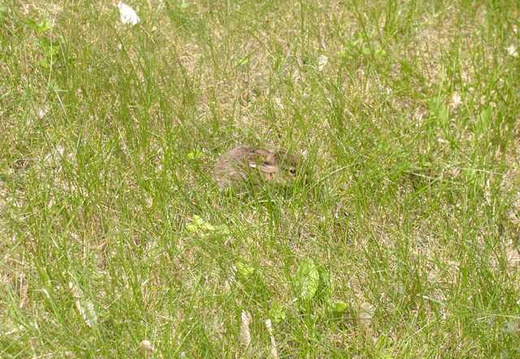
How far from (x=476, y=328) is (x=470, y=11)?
2.06m

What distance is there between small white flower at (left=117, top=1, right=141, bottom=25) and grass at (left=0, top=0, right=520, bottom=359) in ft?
0.22

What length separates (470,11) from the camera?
4066mm

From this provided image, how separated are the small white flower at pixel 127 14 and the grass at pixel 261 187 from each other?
67 mm

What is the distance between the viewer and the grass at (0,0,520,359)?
2590 mm

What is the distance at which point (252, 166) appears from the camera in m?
3.07

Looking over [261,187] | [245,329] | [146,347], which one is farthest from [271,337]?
[261,187]

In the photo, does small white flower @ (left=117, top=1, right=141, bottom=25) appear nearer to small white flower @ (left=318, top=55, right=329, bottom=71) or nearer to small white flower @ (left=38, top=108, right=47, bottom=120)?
small white flower @ (left=38, top=108, right=47, bottom=120)

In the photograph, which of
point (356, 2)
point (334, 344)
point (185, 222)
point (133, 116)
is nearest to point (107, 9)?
point (133, 116)

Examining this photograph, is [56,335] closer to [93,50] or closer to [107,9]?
[93,50]

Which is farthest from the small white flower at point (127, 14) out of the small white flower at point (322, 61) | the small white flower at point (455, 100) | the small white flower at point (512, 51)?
the small white flower at point (512, 51)

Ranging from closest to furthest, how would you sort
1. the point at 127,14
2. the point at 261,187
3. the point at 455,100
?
the point at 261,187
the point at 455,100
the point at 127,14

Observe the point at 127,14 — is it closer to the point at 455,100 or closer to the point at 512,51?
the point at 455,100

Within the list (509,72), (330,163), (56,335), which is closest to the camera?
(56,335)

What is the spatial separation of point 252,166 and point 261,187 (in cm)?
9
